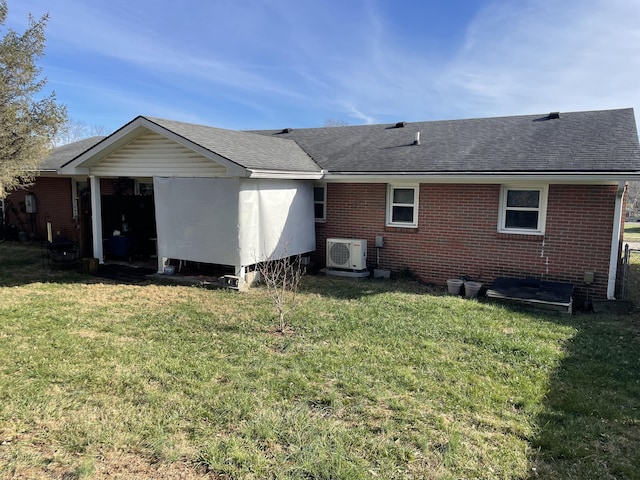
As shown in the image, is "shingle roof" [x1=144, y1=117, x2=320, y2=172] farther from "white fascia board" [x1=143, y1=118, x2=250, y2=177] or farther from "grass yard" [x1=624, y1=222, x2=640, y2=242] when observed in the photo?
"grass yard" [x1=624, y1=222, x2=640, y2=242]

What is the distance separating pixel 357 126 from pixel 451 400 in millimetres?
12120

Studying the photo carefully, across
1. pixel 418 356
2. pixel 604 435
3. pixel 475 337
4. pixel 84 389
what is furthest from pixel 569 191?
pixel 84 389

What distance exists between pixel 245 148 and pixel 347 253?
11.8 feet

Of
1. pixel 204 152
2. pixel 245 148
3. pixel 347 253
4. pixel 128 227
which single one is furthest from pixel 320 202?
pixel 128 227

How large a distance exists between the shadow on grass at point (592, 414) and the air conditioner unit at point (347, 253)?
17.3ft

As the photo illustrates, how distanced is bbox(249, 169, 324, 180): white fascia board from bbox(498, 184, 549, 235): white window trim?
445cm

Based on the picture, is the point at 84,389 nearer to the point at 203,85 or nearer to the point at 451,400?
the point at 451,400

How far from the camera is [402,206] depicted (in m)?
11.0

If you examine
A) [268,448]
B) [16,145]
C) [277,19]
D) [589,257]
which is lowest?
[268,448]

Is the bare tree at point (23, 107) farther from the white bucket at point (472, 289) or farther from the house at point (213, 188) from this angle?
the white bucket at point (472, 289)

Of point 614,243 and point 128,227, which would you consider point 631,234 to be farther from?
point 128,227

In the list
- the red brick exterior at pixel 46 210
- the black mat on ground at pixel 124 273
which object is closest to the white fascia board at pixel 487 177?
the black mat on ground at pixel 124 273

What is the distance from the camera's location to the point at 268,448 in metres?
3.59

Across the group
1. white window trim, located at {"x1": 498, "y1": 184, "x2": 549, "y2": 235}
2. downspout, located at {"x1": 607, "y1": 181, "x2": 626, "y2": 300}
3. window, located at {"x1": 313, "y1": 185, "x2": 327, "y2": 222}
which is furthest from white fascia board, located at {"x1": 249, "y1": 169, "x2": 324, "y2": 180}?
downspout, located at {"x1": 607, "y1": 181, "x2": 626, "y2": 300}
